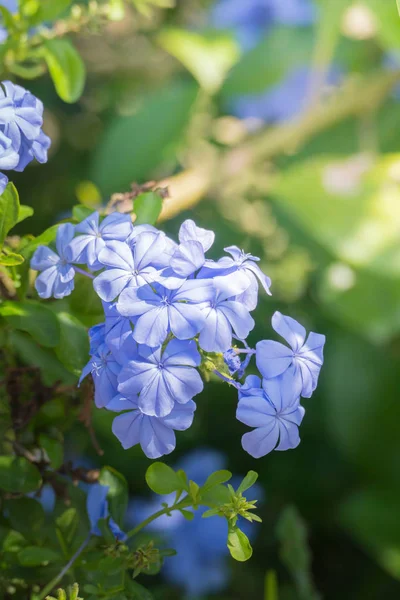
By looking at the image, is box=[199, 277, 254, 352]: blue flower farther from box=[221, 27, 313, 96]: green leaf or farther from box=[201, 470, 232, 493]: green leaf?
box=[221, 27, 313, 96]: green leaf

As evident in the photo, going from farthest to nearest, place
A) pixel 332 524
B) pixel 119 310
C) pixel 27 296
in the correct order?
1. pixel 332 524
2. pixel 27 296
3. pixel 119 310

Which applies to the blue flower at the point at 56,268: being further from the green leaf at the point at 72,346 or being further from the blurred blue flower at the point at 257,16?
the blurred blue flower at the point at 257,16

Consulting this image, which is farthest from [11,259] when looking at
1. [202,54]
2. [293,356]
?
[202,54]

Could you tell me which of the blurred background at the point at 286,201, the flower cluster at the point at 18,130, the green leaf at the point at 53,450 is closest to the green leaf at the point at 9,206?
the flower cluster at the point at 18,130

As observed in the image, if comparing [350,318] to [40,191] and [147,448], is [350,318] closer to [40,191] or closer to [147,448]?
[40,191]

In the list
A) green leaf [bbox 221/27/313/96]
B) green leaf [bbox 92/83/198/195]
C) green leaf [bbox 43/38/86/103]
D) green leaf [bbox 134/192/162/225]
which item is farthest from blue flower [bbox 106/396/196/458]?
green leaf [bbox 221/27/313/96]

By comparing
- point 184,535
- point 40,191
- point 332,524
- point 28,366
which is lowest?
point 332,524

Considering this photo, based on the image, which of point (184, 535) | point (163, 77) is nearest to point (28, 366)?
point (184, 535)
